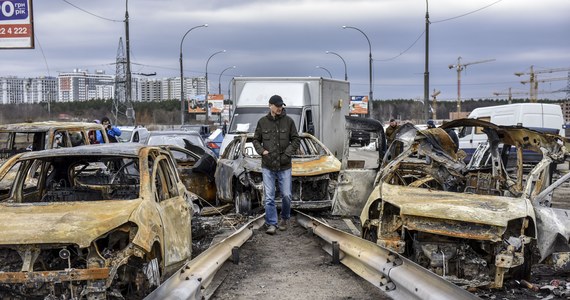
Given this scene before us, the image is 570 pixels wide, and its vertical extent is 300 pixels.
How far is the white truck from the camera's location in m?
18.1

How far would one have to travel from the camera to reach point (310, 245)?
9516 millimetres

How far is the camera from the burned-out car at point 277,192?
1170 cm

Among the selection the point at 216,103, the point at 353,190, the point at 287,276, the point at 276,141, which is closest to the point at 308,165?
the point at 353,190

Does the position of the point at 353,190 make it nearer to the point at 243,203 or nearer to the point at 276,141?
the point at 276,141

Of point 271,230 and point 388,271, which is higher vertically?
point 388,271

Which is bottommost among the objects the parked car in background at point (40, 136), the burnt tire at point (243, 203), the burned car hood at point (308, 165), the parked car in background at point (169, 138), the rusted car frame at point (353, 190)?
the burnt tire at point (243, 203)

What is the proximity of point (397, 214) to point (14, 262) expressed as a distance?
3926 millimetres

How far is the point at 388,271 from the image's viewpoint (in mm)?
6148

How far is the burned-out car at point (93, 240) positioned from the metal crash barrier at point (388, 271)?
1.84m

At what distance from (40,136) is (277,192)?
4.47 metres

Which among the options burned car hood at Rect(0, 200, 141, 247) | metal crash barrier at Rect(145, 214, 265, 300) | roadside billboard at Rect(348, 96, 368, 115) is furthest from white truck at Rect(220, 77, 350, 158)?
roadside billboard at Rect(348, 96, 368, 115)

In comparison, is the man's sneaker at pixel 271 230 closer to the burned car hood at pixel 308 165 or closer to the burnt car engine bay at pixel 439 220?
the burnt car engine bay at pixel 439 220

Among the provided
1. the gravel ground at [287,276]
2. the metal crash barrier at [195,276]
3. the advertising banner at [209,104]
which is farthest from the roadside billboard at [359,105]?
the metal crash barrier at [195,276]

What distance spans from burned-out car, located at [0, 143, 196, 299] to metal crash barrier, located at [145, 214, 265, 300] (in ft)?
0.98
